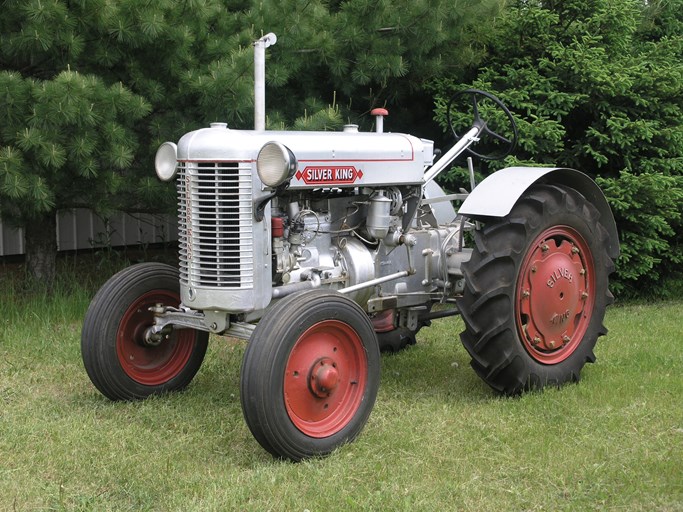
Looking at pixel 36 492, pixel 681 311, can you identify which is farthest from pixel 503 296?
pixel 681 311

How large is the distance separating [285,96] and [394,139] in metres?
2.66

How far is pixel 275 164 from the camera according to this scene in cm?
389

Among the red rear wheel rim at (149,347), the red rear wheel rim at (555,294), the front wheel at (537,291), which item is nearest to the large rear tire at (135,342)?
the red rear wheel rim at (149,347)

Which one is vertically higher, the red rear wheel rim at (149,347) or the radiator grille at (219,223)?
the radiator grille at (219,223)

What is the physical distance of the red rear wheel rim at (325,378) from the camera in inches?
153

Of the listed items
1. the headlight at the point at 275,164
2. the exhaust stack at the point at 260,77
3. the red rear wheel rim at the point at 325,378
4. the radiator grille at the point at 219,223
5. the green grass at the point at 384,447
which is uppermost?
the exhaust stack at the point at 260,77

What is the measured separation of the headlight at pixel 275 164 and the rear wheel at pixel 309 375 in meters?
0.54

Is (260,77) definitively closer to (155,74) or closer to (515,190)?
(515,190)

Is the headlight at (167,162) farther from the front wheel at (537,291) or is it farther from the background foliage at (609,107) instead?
the background foliage at (609,107)

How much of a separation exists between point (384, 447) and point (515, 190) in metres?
1.57

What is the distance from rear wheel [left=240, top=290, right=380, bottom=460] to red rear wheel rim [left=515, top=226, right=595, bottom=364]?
1047mm

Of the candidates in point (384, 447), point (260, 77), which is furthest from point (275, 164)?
point (384, 447)

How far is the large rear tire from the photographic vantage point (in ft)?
14.9

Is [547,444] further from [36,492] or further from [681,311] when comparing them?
[681,311]
